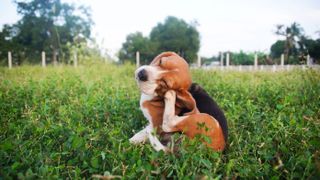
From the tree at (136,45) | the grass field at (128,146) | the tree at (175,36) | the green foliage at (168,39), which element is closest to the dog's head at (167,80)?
the grass field at (128,146)

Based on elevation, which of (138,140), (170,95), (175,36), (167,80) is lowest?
(138,140)

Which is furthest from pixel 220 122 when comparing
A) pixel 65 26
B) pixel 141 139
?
pixel 65 26

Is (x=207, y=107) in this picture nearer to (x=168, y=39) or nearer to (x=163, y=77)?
(x=163, y=77)

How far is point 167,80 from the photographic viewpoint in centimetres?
221

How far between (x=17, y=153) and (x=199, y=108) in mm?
1328

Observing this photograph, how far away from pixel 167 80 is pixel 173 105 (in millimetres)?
189

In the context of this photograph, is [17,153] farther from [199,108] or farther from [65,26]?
[65,26]

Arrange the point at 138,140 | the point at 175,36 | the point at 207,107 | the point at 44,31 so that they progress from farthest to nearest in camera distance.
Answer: the point at 175,36 < the point at 44,31 < the point at 138,140 < the point at 207,107

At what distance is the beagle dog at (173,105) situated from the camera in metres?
2.18

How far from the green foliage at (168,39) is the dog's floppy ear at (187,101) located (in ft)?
166

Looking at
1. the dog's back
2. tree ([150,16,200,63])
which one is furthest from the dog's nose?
tree ([150,16,200,63])

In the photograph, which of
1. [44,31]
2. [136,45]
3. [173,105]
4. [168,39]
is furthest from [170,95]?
[168,39]

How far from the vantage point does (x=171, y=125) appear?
2.18m

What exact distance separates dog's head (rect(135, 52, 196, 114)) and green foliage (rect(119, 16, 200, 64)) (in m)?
50.5
